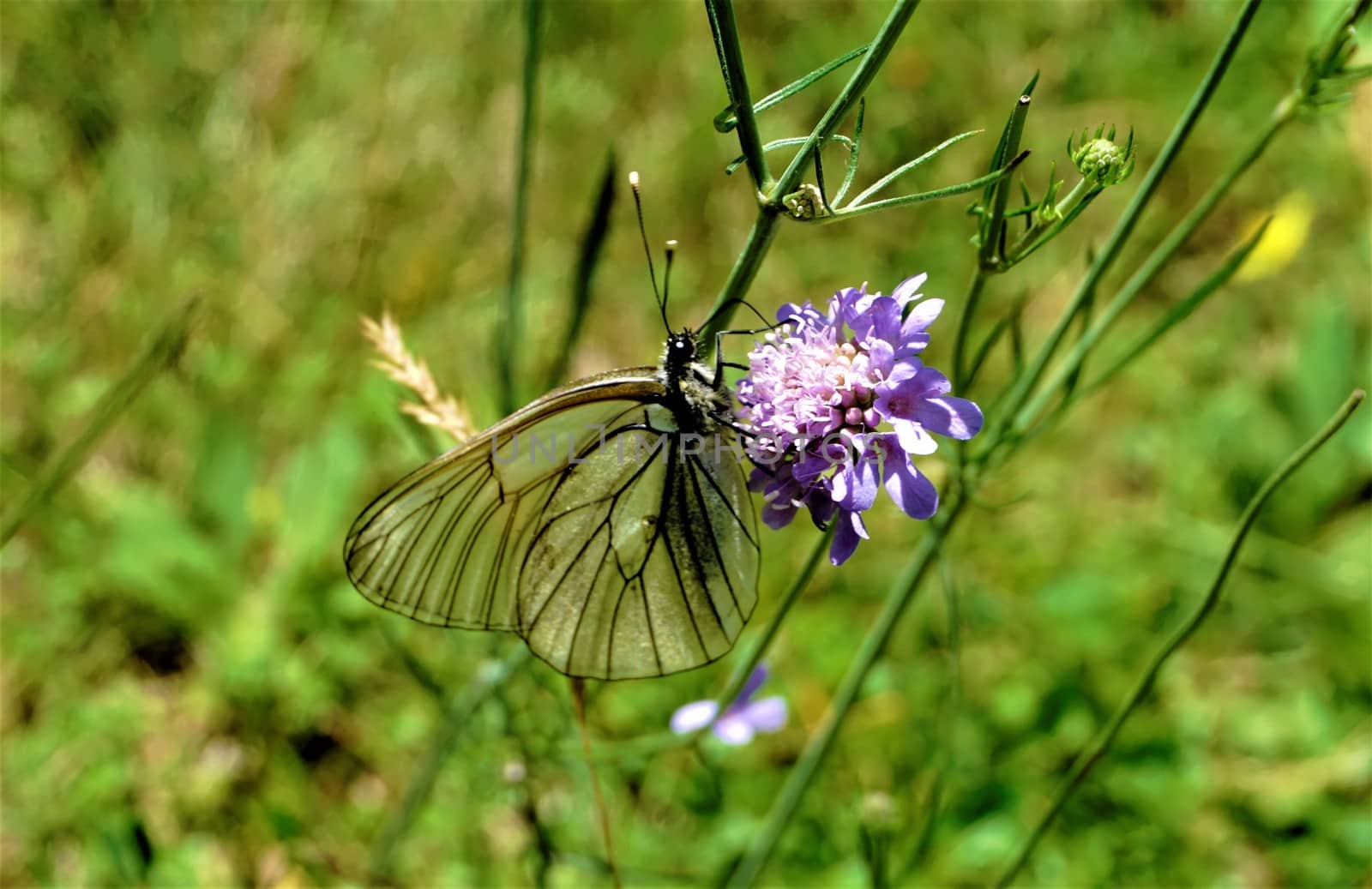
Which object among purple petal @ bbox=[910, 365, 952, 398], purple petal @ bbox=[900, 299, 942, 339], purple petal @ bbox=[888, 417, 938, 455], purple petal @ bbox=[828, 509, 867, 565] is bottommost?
purple petal @ bbox=[828, 509, 867, 565]

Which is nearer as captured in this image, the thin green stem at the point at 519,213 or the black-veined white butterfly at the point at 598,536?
the black-veined white butterfly at the point at 598,536

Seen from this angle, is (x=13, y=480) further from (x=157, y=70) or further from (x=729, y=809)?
(x=729, y=809)

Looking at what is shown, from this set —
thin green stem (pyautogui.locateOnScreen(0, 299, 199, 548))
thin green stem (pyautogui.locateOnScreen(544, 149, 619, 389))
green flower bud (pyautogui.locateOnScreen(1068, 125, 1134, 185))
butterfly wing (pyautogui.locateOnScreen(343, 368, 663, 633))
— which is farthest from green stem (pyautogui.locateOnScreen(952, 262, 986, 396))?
thin green stem (pyautogui.locateOnScreen(0, 299, 199, 548))

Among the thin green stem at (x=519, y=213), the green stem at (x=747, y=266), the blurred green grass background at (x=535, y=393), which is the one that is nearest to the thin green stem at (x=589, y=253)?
the thin green stem at (x=519, y=213)

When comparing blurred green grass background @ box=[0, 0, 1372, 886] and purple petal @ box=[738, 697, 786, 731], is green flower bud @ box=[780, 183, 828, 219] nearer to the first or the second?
blurred green grass background @ box=[0, 0, 1372, 886]

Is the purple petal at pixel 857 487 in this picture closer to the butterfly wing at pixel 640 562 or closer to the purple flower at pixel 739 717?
the butterfly wing at pixel 640 562

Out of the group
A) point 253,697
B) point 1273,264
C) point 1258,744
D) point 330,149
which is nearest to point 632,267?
point 330,149

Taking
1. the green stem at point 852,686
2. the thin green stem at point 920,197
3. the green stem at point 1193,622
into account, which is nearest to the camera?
the thin green stem at point 920,197
